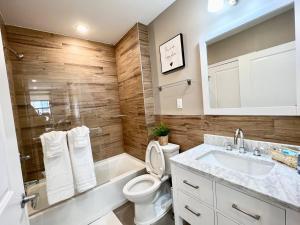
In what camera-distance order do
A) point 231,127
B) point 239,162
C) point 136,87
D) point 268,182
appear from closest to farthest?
point 268,182 < point 239,162 < point 231,127 < point 136,87

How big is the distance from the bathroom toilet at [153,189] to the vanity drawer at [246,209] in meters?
0.84

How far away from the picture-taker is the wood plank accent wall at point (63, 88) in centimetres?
189

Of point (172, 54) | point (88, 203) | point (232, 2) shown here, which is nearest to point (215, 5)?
point (232, 2)

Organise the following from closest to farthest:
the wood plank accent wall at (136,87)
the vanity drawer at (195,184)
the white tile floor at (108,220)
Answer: the vanity drawer at (195,184)
the white tile floor at (108,220)
the wood plank accent wall at (136,87)

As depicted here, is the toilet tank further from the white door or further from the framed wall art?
the white door

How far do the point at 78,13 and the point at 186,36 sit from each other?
1.29 meters

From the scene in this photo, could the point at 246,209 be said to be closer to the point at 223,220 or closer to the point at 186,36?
the point at 223,220

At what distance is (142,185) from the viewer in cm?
185

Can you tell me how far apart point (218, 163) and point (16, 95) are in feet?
7.97

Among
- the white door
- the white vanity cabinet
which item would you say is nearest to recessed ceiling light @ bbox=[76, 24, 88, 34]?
the white door

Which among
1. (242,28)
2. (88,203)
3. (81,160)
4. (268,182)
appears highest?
(242,28)

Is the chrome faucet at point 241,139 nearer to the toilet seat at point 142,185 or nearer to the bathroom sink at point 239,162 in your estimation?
the bathroom sink at point 239,162

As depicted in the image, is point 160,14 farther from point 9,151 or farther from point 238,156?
point 9,151

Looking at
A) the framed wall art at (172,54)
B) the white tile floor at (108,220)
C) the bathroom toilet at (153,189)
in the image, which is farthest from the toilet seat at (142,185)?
the framed wall art at (172,54)
